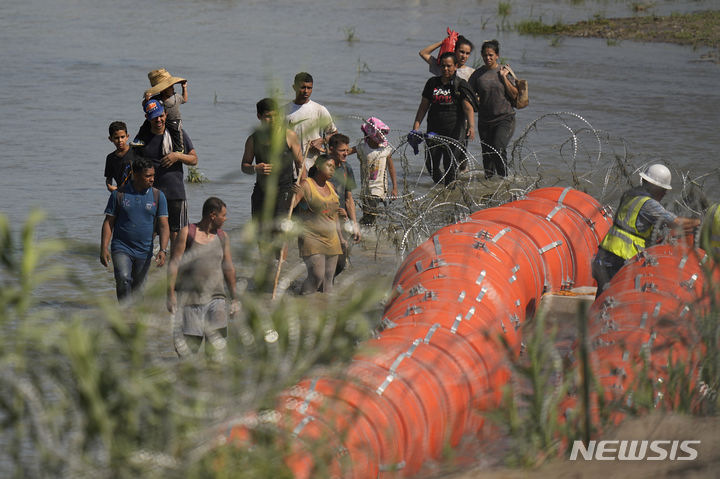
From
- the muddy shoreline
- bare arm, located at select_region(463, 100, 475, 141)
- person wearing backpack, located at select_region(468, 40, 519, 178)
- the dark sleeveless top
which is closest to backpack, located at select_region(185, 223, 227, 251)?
the dark sleeveless top

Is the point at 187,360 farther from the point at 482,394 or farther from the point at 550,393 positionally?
the point at 482,394

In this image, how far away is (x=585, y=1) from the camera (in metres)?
44.4

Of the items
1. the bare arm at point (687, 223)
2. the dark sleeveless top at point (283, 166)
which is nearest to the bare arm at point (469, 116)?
the dark sleeveless top at point (283, 166)

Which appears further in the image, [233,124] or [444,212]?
[233,124]

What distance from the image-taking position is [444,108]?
1388 cm

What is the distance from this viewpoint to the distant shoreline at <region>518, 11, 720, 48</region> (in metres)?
34.4

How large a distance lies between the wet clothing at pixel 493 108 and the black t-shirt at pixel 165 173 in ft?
18.6

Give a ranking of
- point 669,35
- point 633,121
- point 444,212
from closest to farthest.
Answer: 1. point 444,212
2. point 633,121
3. point 669,35

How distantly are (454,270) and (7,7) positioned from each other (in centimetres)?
3275

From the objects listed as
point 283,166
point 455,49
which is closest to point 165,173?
point 283,166

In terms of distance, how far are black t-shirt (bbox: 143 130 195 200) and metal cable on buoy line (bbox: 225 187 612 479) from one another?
8.21 feet

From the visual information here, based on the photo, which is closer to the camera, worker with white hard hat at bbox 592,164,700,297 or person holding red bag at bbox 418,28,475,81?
worker with white hard hat at bbox 592,164,700,297

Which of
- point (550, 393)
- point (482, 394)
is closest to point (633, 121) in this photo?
point (482, 394)

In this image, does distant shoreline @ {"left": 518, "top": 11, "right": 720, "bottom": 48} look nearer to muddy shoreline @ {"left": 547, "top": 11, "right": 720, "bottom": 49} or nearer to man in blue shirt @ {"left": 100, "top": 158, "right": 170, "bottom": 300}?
muddy shoreline @ {"left": 547, "top": 11, "right": 720, "bottom": 49}
